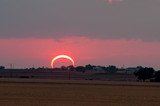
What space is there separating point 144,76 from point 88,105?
138 m

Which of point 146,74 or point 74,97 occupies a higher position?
point 146,74

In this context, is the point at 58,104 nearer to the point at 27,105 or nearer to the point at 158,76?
the point at 27,105

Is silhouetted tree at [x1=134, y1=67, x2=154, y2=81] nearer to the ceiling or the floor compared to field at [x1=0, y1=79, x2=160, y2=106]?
nearer to the ceiling

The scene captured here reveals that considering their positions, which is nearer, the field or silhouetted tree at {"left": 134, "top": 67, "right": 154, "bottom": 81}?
the field

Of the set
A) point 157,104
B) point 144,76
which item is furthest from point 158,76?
point 157,104

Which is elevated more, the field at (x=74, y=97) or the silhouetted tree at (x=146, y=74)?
the silhouetted tree at (x=146, y=74)

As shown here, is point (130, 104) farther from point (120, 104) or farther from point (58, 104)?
point (58, 104)

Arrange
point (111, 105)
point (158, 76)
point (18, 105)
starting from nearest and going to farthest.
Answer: point (18, 105) → point (111, 105) → point (158, 76)

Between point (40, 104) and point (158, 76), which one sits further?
point (158, 76)

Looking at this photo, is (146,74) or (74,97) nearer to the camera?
(74,97)

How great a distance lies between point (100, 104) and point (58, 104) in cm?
325

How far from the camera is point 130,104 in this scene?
42188mm

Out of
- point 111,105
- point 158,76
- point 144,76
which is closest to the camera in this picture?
point 111,105

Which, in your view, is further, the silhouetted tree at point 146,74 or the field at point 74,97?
the silhouetted tree at point 146,74
